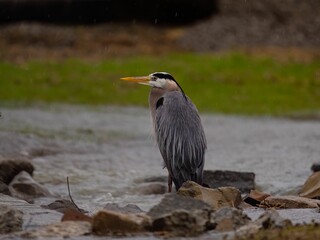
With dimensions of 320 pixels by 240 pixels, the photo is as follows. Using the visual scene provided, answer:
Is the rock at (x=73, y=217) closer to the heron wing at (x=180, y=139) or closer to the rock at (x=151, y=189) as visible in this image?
the heron wing at (x=180, y=139)

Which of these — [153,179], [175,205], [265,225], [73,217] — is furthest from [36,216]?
[153,179]

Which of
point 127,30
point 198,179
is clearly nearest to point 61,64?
point 127,30

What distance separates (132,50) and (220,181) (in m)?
17.7

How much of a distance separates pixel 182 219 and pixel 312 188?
335 centimetres

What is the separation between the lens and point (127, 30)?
98.1ft

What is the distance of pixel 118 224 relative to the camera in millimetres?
6766

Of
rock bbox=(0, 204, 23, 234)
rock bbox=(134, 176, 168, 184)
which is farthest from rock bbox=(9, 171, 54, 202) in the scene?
rock bbox=(0, 204, 23, 234)

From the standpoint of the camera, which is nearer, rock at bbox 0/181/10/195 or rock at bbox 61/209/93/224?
rock at bbox 61/209/93/224

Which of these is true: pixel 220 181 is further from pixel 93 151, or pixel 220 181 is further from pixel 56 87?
pixel 56 87

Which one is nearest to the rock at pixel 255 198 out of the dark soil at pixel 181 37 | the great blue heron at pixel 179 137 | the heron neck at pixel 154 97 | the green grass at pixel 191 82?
the great blue heron at pixel 179 137

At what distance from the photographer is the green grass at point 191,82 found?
889 inches

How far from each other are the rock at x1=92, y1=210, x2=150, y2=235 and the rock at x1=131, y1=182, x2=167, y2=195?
443 centimetres

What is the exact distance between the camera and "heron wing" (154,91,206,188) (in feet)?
30.3

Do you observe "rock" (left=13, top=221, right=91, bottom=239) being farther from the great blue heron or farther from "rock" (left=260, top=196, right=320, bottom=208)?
the great blue heron
